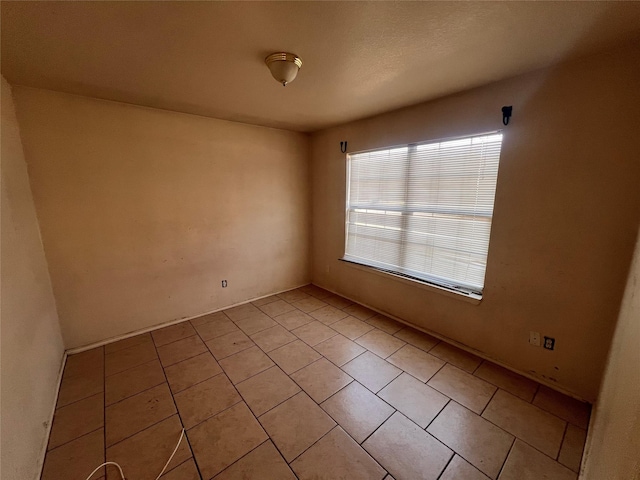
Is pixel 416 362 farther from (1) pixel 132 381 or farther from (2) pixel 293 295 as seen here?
(1) pixel 132 381

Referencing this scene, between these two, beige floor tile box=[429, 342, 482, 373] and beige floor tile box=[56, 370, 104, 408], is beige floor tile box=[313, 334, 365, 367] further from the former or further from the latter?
beige floor tile box=[56, 370, 104, 408]

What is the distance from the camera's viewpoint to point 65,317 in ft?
7.41

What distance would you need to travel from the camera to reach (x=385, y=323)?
2828mm

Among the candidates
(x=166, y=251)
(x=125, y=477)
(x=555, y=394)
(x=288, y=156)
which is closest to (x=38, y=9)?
(x=166, y=251)

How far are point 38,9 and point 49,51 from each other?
1.54 ft

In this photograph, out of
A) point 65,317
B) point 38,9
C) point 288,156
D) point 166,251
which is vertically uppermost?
point 38,9

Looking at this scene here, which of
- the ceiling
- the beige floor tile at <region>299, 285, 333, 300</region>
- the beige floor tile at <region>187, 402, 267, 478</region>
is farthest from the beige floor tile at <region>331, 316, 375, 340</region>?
the ceiling

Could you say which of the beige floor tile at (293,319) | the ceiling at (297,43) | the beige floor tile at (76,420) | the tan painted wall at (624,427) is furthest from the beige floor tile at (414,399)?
the ceiling at (297,43)

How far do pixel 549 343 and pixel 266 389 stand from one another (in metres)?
2.16

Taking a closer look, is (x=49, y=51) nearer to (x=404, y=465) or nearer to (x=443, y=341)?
(x=404, y=465)

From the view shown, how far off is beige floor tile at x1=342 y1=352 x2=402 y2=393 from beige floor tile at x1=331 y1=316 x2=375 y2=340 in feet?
1.09

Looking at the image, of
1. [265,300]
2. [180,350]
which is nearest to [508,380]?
[265,300]

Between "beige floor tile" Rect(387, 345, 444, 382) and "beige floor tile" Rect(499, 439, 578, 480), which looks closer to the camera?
"beige floor tile" Rect(499, 439, 578, 480)

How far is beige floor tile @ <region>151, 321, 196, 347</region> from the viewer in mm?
2525
